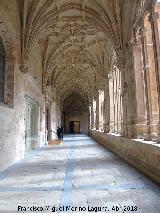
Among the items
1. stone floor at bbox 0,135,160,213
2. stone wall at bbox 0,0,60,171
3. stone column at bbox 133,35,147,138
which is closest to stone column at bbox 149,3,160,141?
stone floor at bbox 0,135,160,213

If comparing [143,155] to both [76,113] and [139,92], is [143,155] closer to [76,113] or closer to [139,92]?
[139,92]

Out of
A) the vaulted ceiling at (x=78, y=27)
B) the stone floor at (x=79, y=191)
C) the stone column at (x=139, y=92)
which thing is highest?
the vaulted ceiling at (x=78, y=27)

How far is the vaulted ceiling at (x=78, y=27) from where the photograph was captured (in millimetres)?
8664

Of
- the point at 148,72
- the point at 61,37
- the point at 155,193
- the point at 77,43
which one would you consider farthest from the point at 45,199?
the point at 77,43

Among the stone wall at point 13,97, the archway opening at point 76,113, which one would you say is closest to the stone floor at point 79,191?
the stone wall at point 13,97

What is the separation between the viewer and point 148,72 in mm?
6090

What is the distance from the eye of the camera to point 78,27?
38.3 ft

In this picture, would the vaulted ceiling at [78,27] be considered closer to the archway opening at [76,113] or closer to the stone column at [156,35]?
the stone column at [156,35]

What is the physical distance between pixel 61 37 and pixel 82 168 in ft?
29.9

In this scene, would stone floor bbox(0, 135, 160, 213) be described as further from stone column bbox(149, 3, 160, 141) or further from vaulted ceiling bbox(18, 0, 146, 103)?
vaulted ceiling bbox(18, 0, 146, 103)

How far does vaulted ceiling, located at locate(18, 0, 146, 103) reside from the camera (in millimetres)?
8664

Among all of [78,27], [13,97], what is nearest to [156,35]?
[13,97]

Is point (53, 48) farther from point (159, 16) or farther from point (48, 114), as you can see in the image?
point (159, 16)

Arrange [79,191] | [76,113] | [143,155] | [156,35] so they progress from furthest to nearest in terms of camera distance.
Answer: [76,113]
[143,155]
[156,35]
[79,191]
